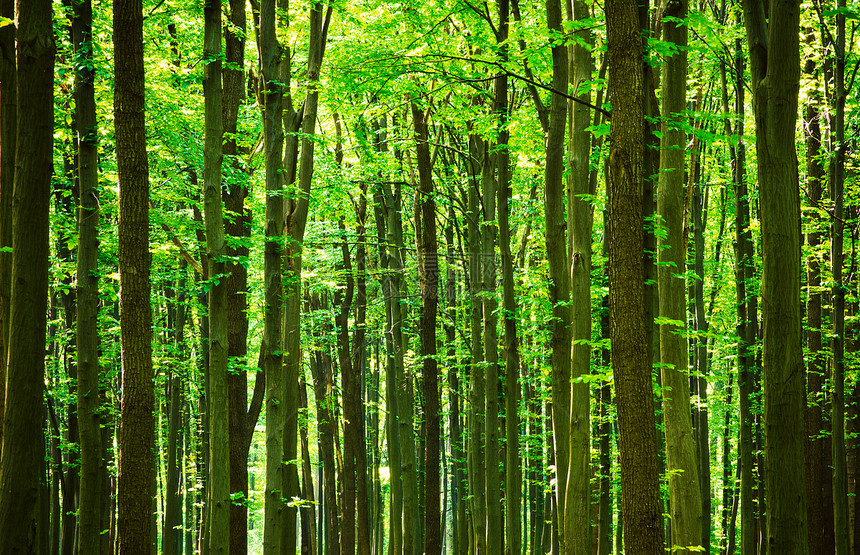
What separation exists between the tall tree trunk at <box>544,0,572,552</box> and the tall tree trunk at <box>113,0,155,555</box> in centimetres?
520

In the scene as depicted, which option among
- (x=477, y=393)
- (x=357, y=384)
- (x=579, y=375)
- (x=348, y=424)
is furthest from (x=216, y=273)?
(x=357, y=384)

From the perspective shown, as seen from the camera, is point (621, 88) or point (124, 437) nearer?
point (621, 88)

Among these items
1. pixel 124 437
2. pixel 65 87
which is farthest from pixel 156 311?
pixel 124 437

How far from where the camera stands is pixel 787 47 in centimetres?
602

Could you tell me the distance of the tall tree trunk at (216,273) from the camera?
921cm

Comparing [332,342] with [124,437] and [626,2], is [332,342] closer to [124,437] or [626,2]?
[124,437]

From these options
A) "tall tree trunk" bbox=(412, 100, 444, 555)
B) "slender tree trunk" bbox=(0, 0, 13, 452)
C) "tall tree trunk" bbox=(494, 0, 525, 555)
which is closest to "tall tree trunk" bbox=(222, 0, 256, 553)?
"tall tree trunk" bbox=(412, 100, 444, 555)

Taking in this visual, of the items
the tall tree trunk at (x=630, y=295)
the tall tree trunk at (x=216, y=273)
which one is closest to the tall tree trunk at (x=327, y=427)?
the tall tree trunk at (x=216, y=273)

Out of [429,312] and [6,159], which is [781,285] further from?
[429,312]

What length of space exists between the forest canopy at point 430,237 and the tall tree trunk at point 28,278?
2 centimetres

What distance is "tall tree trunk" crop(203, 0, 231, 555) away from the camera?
9211 mm

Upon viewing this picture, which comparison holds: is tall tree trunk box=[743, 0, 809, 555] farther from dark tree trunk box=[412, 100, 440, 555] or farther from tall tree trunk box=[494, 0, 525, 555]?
dark tree trunk box=[412, 100, 440, 555]

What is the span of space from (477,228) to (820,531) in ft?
31.1

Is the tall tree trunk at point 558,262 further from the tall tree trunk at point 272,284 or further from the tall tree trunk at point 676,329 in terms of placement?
the tall tree trunk at point 272,284
